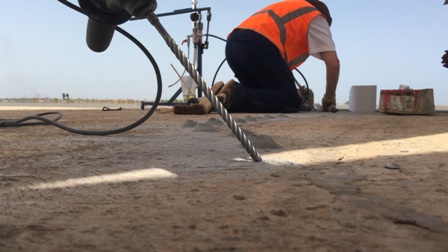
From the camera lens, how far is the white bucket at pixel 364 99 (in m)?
3.93

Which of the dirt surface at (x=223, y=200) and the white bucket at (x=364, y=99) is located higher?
the white bucket at (x=364, y=99)

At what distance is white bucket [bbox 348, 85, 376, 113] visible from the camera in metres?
3.93

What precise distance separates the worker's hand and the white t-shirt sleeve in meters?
0.59

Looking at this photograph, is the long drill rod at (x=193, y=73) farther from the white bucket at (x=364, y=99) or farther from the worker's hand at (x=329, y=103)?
the white bucket at (x=364, y=99)

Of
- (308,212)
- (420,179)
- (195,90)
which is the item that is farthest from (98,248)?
(195,90)

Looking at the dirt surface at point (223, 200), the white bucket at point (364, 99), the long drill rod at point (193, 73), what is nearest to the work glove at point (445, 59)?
the white bucket at point (364, 99)

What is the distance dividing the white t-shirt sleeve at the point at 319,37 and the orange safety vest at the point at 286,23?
0.04 m

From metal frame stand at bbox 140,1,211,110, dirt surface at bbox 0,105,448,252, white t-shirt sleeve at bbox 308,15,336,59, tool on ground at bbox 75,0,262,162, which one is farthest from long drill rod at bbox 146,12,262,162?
metal frame stand at bbox 140,1,211,110

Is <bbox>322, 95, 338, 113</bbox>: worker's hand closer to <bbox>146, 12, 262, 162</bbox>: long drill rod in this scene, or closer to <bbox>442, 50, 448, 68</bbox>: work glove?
<bbox>442, 50, 448, 68</bbox>: work glove

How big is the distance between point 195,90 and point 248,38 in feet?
6.06

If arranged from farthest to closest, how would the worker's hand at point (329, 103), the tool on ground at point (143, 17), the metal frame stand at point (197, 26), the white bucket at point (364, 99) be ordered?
the metal frame stand at point (197, 26) → the white bucket at point (364, 99) → the worker's hand at point (329, 103) → the tool on ground at point (143, 17)

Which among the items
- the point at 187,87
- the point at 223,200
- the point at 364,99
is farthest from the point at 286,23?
the point at 223,200

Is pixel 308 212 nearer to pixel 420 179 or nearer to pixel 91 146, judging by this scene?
pixel 420 179

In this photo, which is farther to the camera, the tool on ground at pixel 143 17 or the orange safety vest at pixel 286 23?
the orange safety vest at pixel 286 23
